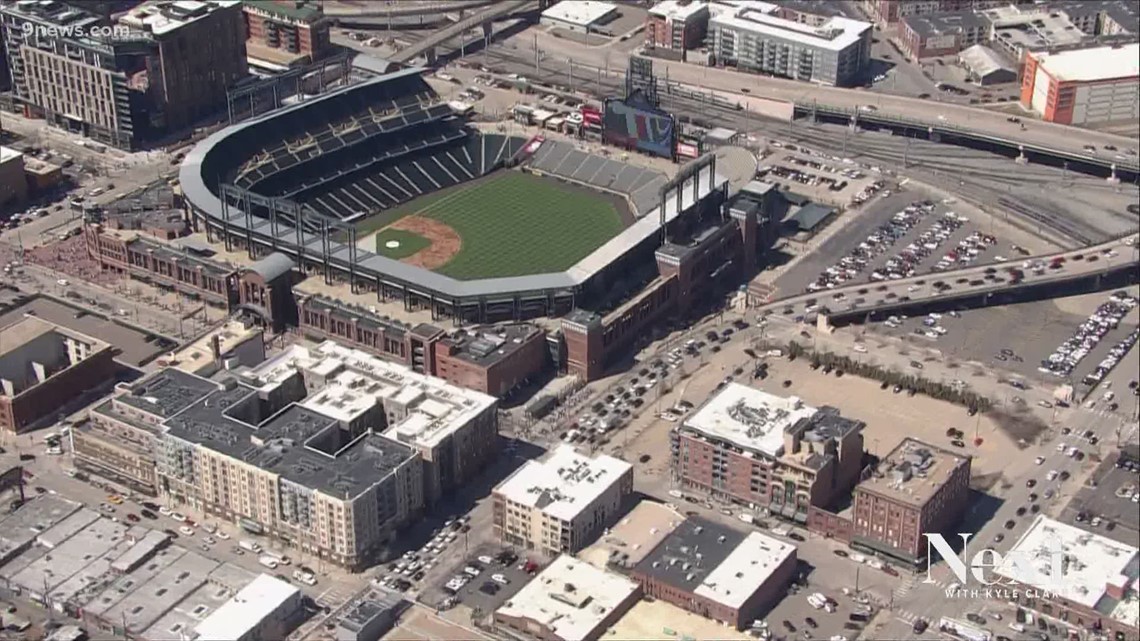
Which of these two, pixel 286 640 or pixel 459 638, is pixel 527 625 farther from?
pixel 286 640

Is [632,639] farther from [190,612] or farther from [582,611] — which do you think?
[190,612]

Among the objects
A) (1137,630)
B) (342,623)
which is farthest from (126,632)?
(1137,630)

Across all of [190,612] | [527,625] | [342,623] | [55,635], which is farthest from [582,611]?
[55,635]

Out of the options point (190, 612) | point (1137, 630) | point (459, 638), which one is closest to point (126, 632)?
point (190, 612)

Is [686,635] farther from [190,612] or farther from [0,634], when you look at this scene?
[0,634]

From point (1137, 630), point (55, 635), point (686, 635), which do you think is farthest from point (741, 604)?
point (55, 635)

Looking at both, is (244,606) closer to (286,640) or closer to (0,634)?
(286,640)
